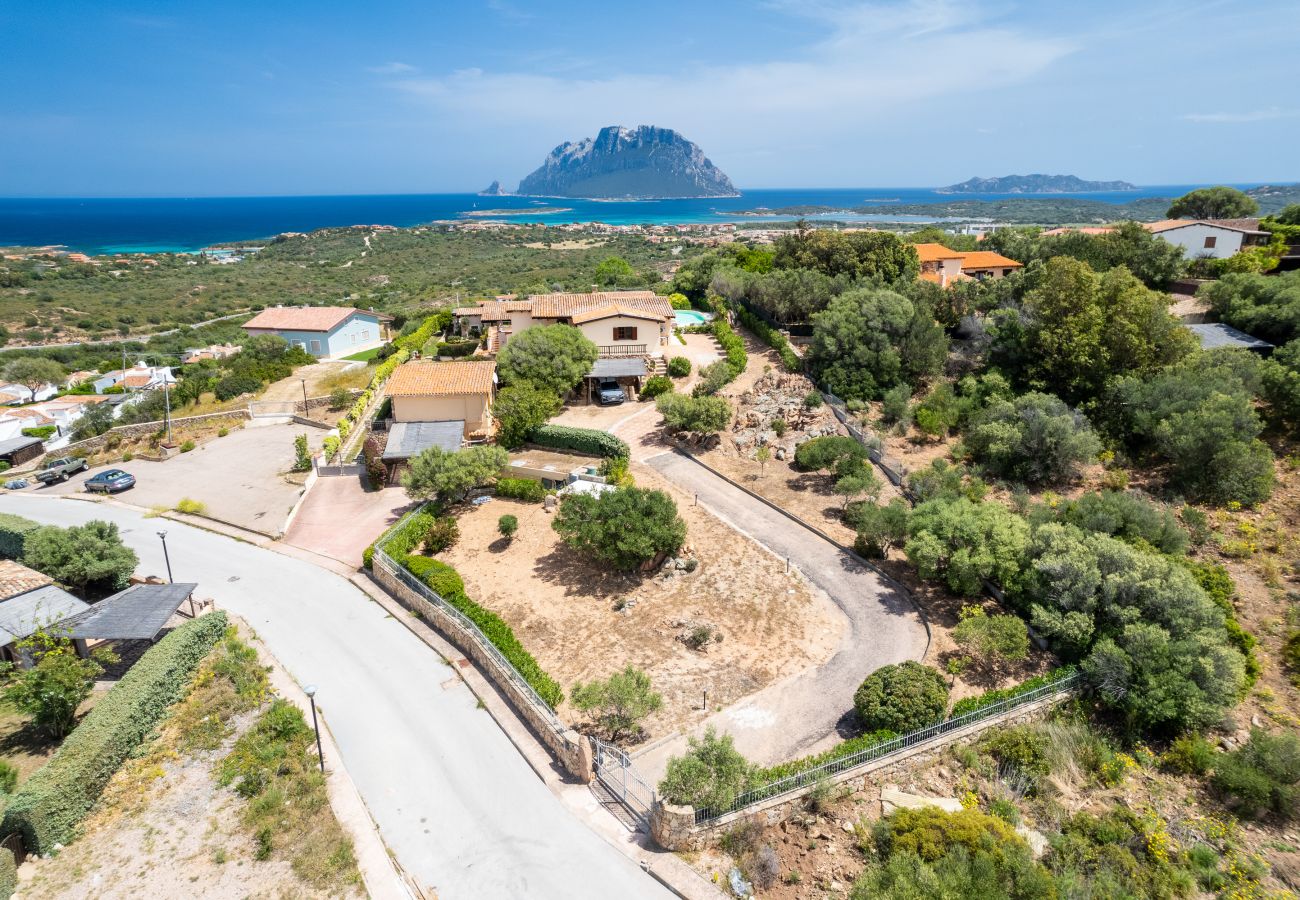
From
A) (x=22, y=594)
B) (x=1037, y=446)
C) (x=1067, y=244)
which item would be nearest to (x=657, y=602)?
(x=1037, y=446)

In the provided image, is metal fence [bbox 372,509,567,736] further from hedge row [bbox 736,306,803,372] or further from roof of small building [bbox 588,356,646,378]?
hedge row [bbox 736,306,803,372]

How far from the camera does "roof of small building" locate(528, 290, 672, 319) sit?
51844 mm

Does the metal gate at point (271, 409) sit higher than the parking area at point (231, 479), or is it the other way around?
the metal gate at point (271, 409)

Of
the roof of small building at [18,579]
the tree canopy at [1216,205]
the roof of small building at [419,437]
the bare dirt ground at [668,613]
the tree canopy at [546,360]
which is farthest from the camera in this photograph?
the tree canopy at [1216,205]

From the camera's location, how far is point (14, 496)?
39.6 metres

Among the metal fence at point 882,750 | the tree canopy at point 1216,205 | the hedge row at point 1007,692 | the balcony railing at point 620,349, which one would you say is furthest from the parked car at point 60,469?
the tree canopy at point 1216,205

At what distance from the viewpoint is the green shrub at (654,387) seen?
4538 centimetres

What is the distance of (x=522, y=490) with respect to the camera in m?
35.0

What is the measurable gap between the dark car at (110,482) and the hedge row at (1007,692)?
44.7 m

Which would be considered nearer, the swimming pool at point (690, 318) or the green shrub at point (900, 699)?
the green shrub at point (900, 699)

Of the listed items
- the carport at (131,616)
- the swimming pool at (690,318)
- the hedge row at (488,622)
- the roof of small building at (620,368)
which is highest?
the swimming pool at (690,318)

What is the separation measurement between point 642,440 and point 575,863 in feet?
86.2

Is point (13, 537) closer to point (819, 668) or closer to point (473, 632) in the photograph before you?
point (473, 632)

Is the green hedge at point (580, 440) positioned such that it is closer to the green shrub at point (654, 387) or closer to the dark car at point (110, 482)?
the green shrub at point (654, 387)
